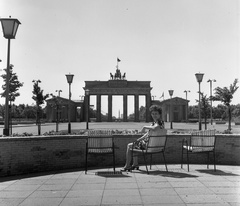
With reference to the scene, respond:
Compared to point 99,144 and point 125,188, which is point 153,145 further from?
point 125,188

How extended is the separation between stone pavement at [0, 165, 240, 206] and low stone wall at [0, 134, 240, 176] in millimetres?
421

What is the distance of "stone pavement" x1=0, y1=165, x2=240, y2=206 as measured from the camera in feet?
15.7

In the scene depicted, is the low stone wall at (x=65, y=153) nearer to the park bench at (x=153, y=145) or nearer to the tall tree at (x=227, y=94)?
the park bench at (x=153, y=145)

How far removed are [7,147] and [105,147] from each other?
2.47m

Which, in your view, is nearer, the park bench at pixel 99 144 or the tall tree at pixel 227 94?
the park bench at pixel 99 144

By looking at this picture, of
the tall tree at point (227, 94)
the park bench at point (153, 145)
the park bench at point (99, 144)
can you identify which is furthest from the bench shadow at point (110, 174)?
the tall tree at point (227, 94)

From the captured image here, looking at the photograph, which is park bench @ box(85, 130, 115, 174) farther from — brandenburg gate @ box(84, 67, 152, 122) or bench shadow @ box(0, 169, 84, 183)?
brandenburg gate @ box(84, 67, 152, 122)

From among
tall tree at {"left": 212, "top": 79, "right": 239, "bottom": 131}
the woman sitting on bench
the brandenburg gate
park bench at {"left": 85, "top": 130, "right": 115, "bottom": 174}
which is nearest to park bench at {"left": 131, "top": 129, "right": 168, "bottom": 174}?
the woman sitting on bench

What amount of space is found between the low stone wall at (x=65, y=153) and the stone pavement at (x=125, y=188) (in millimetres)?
421

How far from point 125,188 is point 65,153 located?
291cm

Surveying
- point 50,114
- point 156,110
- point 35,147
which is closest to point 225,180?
point 156,110

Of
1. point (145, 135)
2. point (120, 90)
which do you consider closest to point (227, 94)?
point (145, 135)

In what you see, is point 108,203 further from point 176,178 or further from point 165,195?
point 176,178

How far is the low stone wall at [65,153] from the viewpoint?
7.14 meters
